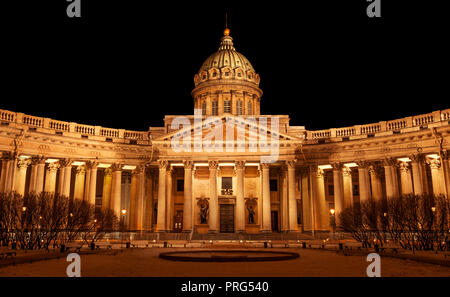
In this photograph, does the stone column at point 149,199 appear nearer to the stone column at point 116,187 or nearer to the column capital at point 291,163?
the stone column at point 116,187

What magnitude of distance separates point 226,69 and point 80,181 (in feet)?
102

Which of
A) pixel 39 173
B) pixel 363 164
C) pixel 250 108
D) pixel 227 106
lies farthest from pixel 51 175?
pixel 363 164

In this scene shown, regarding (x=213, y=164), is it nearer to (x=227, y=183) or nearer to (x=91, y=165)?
(x=227, y=183)

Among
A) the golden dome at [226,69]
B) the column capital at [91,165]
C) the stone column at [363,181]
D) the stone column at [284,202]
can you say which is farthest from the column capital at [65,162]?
the stone column at [363,181]

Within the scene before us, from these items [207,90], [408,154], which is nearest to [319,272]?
[408,154]

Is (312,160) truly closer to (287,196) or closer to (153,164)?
(287,196)

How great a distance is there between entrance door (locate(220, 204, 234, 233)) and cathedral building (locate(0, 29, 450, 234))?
0.13 m

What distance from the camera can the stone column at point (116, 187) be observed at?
153 feet

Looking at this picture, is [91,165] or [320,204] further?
[320,204]

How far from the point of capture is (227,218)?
2036 inches

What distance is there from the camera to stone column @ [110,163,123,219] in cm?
4662

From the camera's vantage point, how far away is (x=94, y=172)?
45.8 metres

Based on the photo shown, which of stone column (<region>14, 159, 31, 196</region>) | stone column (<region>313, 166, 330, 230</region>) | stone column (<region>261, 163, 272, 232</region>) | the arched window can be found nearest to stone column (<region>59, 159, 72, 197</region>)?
stone column (<region>14, 159, 31, 196</region>)

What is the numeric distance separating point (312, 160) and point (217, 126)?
40.3 feet
